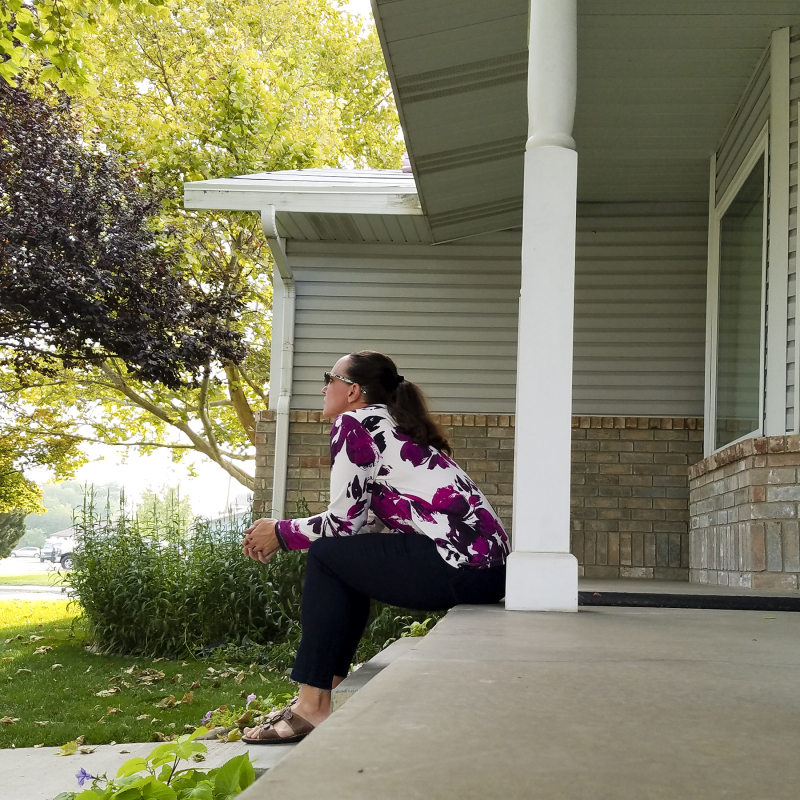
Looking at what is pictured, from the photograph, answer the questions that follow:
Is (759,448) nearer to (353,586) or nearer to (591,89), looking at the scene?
(591,89)

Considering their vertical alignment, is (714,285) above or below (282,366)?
above

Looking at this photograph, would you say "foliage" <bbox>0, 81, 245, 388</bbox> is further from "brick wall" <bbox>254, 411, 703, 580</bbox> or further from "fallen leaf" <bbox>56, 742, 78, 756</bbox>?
"fallen leaf" <bbox>56, 742, 78, 756</bbox>

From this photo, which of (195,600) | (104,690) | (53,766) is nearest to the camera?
(53,766)

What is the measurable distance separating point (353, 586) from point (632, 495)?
15.7ft

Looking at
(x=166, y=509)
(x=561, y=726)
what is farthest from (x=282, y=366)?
(x=561, y=726)

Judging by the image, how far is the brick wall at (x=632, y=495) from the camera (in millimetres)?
6676

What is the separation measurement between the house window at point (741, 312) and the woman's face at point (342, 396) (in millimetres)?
2695

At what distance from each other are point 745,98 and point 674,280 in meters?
1.85

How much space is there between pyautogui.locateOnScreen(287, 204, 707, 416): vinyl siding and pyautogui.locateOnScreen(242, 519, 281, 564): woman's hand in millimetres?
4616

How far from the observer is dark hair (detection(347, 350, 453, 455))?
2.60 meters

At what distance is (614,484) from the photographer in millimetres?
6824

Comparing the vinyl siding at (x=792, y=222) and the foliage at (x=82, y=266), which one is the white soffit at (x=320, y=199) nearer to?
the vinyl siding at (x=792, y=222)

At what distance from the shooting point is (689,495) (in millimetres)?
6574

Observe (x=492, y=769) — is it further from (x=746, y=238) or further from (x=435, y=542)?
(x=746, y=238)
